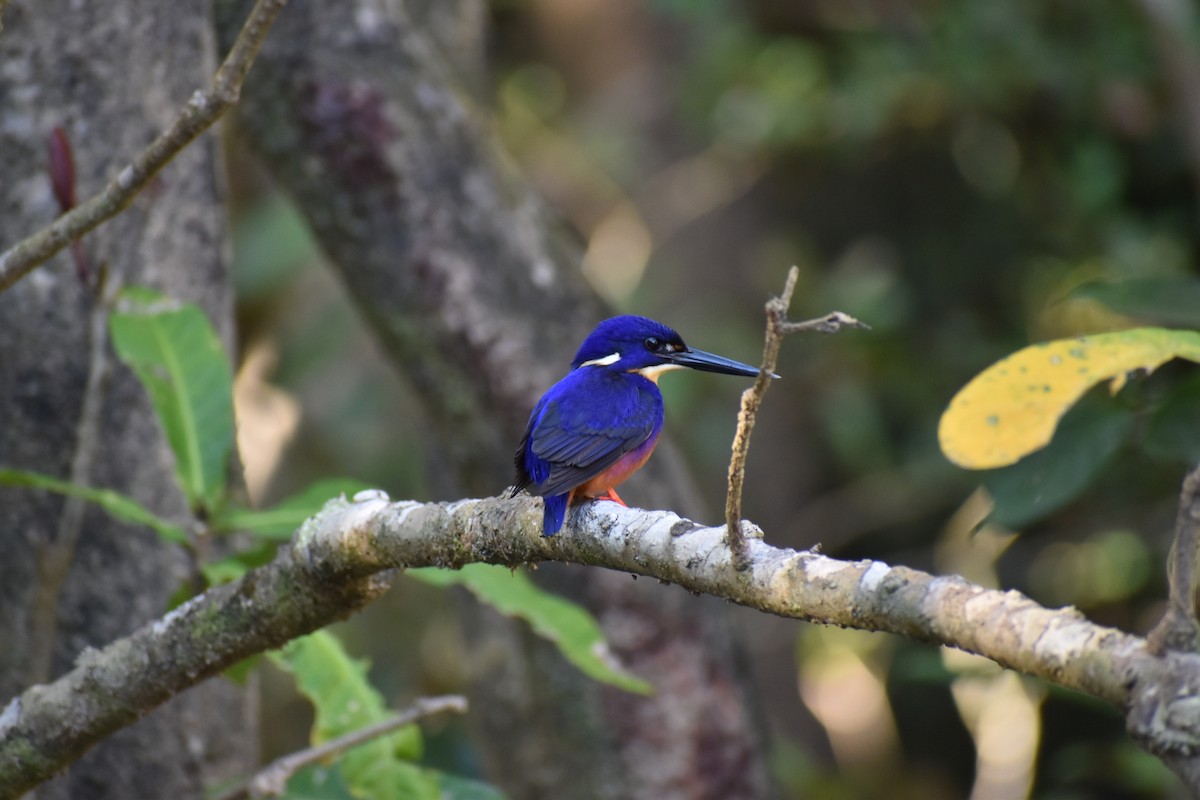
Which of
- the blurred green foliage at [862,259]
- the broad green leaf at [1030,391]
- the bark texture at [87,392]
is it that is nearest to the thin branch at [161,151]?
the bark texture at [87,392]

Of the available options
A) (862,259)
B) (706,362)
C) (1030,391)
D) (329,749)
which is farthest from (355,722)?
(862,259)

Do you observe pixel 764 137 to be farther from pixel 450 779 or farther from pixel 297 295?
pixel 450 779

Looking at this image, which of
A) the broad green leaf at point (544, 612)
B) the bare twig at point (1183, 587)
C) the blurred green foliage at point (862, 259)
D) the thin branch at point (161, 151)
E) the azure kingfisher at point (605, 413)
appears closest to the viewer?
the bare twig at point (1183, 587)

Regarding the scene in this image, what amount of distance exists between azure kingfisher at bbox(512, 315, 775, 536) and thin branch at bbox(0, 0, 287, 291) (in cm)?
78

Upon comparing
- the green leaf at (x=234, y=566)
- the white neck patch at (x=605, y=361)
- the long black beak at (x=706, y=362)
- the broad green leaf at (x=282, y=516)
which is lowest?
the green leaf at (x=234, y=566)

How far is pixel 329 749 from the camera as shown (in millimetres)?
2441

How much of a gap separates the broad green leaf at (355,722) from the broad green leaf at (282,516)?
0.29m

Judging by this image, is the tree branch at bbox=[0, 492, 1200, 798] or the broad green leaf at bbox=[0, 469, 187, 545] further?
the broad green leaf at bbox=[0, 469, 187, 545]

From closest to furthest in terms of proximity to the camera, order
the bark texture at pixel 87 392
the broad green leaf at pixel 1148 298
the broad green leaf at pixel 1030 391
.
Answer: the broad green leaf at pixel 1030 391 < the broad green leaf at pixel 1148 298 < the bark texture at pixel 87 392

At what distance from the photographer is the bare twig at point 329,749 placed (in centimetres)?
244

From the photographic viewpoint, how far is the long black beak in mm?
2629

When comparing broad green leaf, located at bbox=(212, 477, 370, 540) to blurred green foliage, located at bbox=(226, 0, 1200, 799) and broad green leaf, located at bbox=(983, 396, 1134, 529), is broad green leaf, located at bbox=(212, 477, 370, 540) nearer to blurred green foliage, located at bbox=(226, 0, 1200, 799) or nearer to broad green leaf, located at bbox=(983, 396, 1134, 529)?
broad green leaf, located at bbox=(983, 396, 1134, 529)

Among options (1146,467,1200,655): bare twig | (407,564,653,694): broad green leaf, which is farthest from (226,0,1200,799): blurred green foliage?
(1146,467,1200,655): bare twig

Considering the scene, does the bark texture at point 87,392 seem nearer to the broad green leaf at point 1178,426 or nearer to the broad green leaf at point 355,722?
the broad green leaf at point 355,722
